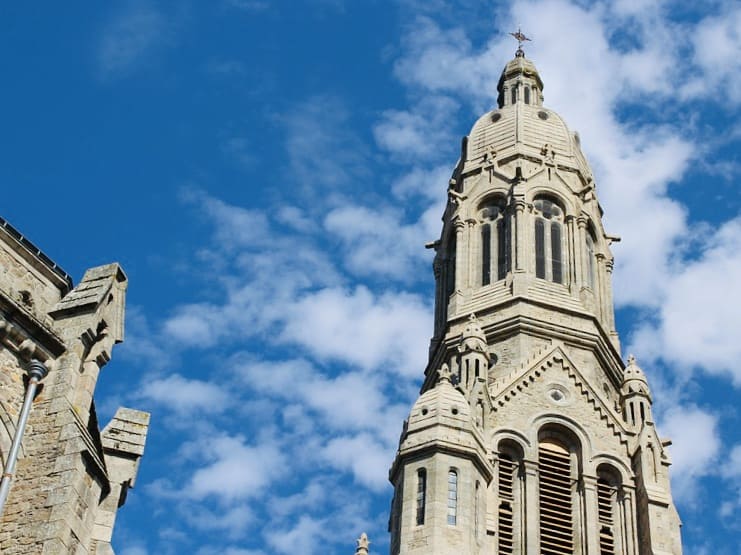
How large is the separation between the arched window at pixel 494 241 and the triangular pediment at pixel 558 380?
191 inches

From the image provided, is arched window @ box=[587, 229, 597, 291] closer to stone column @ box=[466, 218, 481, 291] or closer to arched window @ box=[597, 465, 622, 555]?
stone column @ box=[466, 218, 481, 291]

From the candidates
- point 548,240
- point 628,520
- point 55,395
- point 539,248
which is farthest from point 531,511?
point 55,395

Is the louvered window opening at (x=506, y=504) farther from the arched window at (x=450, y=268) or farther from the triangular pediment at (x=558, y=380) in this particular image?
the arched window at (x=450, y=268)

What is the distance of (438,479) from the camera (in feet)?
123

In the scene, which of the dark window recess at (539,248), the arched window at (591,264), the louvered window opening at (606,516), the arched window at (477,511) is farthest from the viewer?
the arched window at (591,264)

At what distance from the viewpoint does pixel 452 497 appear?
37375 mm

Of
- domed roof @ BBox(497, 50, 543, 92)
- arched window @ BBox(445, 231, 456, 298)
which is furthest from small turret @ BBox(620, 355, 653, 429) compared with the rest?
domed roof @ BBox(497, 50, 543, 92)

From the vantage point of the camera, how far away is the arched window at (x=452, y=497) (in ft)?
121

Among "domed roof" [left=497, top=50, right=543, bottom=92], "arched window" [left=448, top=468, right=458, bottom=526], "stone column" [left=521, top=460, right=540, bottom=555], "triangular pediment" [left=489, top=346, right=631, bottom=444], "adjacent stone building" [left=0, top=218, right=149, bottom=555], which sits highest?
"domed roof" [left=497, top=50, right=543, bottom=92]

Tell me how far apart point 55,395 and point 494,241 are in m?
33.1

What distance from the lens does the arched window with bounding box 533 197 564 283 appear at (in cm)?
5078


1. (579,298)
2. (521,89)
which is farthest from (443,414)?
(521,89)

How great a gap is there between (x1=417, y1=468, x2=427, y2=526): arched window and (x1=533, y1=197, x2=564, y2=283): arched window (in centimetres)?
1387

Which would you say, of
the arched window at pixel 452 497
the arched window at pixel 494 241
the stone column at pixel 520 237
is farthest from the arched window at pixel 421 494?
the arched window at pixel 494 241
